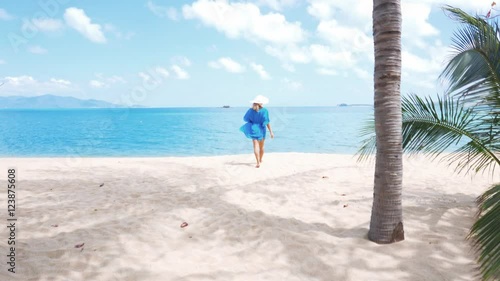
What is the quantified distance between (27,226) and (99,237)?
1192 mm

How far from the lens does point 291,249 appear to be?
11.0 feet

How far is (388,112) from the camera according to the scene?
3.19 meters

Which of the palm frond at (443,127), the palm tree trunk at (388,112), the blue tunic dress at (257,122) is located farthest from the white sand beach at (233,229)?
the blue tunic dress at (257,122)

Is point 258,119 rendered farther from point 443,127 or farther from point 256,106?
point 443,127

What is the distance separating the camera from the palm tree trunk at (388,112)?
10.2ft

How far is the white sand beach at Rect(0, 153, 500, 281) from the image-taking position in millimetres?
2943

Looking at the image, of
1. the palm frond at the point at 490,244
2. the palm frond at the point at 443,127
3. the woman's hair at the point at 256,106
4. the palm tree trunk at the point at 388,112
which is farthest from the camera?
the woman's hair at the point at 256,106

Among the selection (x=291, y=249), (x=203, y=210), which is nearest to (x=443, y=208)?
(x=291, y=249)

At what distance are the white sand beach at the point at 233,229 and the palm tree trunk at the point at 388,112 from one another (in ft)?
1.34

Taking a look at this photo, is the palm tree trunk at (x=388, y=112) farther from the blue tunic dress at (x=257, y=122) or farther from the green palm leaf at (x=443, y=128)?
the blue tunic dress at (x=257, y=122)

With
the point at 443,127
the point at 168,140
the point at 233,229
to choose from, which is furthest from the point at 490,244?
the point at 168,140

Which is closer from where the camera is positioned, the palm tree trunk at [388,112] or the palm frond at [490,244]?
the palm frond at [490,244]

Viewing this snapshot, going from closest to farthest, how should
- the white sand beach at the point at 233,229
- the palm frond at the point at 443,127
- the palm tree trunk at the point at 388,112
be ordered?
Result: the white sand beach at the point at 233,229 < the palm tree trunk at the point at 388,112 < the palm frond at the point at 443,127

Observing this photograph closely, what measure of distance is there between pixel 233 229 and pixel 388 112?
7.57ft
